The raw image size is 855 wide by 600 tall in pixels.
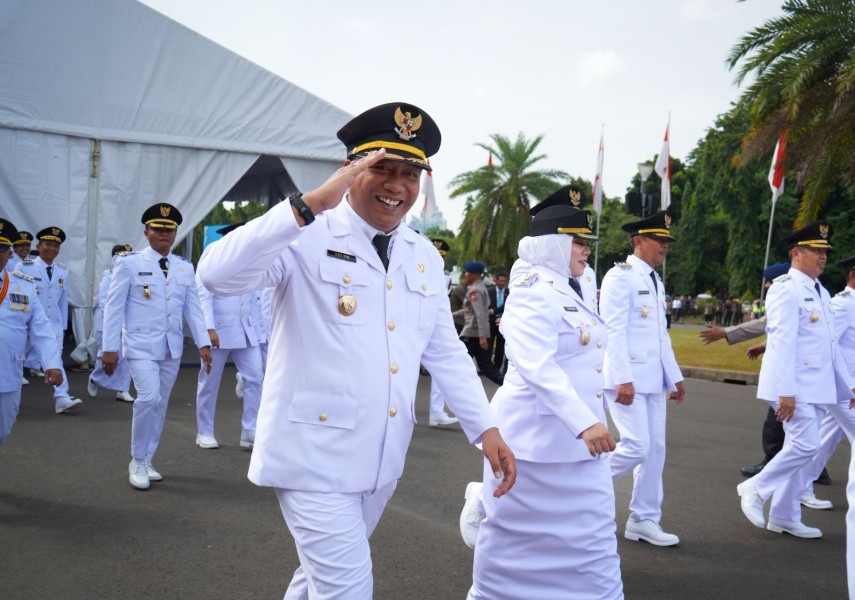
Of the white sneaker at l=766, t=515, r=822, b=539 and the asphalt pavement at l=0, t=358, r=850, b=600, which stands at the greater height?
the white sneaker at l=766, t=515, r=822, b=539

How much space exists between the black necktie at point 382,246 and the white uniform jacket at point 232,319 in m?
5.41

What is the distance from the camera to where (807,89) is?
42.8ft

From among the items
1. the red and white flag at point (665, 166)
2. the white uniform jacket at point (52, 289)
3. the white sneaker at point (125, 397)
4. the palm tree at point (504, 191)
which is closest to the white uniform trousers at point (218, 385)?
the white sneaker at point (125, 397)

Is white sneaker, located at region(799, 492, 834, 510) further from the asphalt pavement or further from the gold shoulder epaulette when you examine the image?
the gold shoulder epaulette

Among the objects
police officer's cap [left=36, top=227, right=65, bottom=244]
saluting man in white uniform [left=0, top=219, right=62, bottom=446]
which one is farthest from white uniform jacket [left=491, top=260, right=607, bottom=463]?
police officer's cap [left=36, top=227, right=65, bottom=244]

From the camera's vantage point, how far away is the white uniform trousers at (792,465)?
5.51 metres

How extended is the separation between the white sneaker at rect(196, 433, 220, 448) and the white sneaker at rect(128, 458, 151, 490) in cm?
143

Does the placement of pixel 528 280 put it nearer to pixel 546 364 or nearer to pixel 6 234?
pixel 546 364

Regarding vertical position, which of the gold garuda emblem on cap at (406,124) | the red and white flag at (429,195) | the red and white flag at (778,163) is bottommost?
the gold garuda emblem on cap at (406,124)

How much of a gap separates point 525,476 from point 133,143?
40.4ft

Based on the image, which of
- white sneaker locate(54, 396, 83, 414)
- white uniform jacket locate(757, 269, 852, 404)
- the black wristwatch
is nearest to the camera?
the black wristwatch

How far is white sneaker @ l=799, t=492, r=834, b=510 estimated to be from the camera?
6297mm

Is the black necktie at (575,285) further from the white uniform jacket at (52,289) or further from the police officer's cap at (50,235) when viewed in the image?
the police officer's cap at (50,235)

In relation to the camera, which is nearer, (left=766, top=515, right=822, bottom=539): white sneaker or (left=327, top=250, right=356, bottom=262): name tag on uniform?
(left=327, top=250, right=356, bottom=262): name tag on uniform
